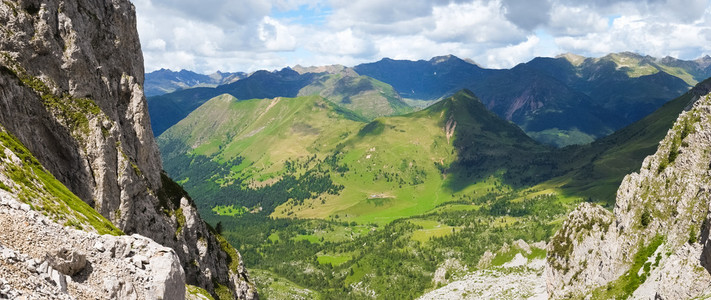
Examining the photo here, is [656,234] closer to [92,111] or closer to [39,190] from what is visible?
[39,190]

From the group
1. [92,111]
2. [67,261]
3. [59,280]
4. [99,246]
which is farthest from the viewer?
[92,111]

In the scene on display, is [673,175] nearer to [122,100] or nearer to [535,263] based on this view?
[535,263]

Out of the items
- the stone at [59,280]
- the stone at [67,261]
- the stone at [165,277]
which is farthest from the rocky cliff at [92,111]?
the stone at [59,280]

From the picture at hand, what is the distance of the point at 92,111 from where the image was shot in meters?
69.0

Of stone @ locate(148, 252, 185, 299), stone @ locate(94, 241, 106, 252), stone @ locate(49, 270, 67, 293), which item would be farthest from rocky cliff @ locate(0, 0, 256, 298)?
stone @ locate(49, 270, 67, 293)

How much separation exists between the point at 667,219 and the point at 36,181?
107 meters

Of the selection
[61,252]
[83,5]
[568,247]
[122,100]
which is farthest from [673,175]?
[83,5]

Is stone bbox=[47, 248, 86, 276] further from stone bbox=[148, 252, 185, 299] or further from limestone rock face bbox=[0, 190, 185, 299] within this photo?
stone bbox=[148, 252, 185, 299]

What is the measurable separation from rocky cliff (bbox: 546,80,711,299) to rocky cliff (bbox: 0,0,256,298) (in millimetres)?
88861

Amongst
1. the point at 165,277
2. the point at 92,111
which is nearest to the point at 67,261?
the point at 165,277

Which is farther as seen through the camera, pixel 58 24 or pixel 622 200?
pixel 622 200

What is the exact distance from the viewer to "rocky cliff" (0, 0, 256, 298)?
197 feet

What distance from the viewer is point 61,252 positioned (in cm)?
3069

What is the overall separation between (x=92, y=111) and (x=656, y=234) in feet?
366
